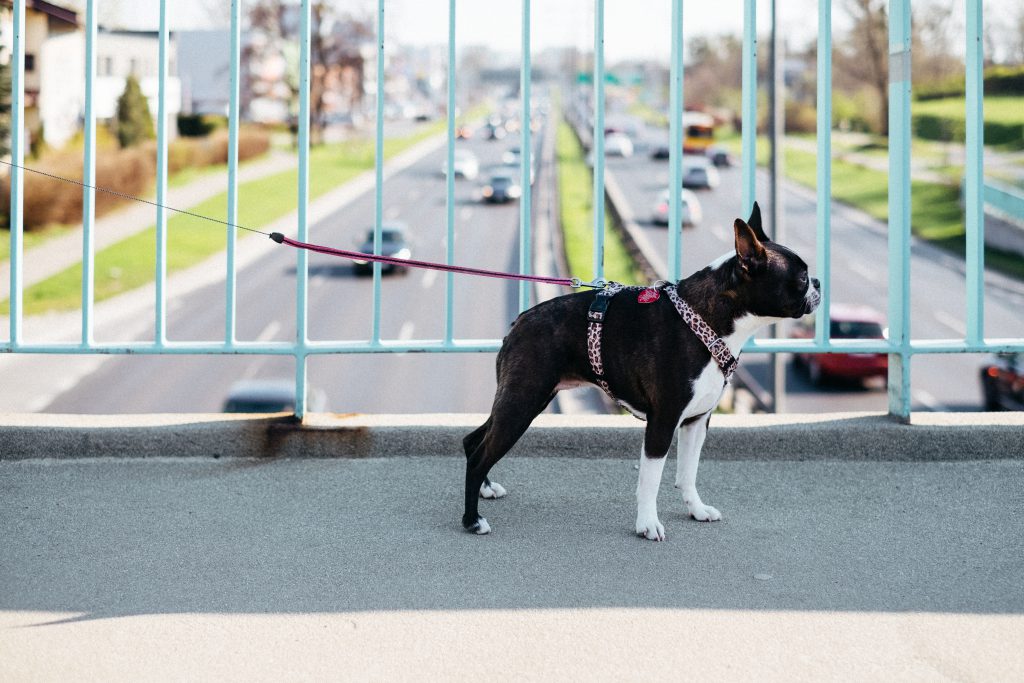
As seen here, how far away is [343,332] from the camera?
110 ft

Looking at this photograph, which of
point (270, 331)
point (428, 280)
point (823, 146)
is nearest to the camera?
point (823, 146)

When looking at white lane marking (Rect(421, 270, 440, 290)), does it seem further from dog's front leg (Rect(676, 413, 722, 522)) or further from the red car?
dog's front leg (Rect(676, 413, 722, 522))

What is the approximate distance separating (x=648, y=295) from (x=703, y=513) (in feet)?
2.72

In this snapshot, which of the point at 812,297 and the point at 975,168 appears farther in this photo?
the point at 975,168

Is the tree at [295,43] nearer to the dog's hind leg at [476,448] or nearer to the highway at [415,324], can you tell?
the highway at [415,324]

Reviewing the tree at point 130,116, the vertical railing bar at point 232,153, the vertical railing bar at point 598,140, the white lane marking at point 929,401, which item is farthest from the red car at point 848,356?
the tree at point 130,116

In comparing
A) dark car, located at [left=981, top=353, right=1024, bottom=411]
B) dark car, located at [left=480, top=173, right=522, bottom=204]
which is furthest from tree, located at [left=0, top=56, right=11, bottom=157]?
dark car, located at [left=981, top=353, right=1024, bottom=411]

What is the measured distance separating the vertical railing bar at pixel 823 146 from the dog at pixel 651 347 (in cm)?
121

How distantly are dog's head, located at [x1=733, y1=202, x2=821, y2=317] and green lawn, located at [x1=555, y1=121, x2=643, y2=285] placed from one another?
10.1 m

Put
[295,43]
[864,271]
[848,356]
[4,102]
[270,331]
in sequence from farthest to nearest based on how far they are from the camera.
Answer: [295,43], [864,271], [4,102], [270,331], [848,356]

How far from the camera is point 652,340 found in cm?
436

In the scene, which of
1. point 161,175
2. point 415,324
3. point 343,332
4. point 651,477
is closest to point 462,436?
point 651,477

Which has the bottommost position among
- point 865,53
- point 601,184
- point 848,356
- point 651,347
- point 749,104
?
point 848,356

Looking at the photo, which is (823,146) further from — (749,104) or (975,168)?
(975,168)
